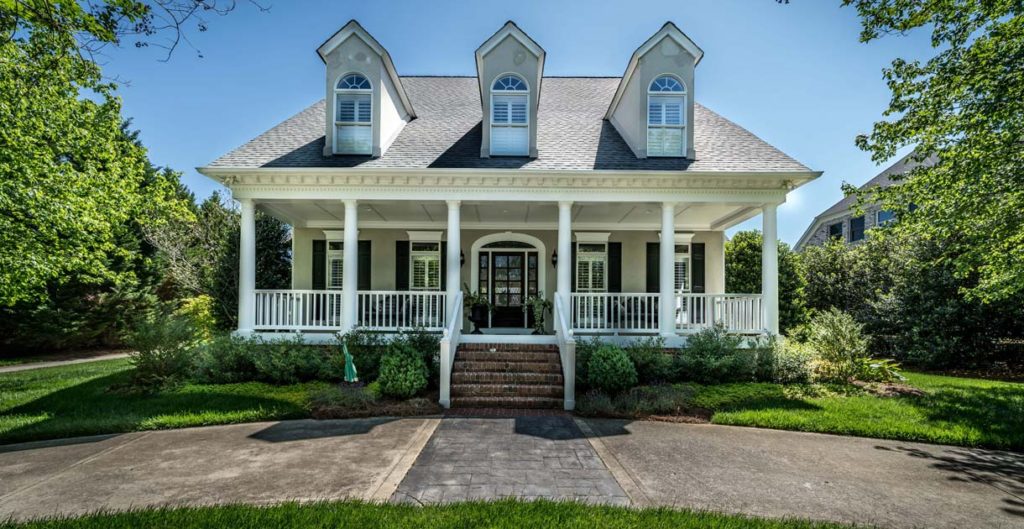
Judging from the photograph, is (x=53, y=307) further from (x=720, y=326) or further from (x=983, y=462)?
(x=983, y=462)

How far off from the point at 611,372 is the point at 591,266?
5239 millimetres

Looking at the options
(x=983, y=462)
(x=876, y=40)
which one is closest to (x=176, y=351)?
Answer: (x=983, y=462)

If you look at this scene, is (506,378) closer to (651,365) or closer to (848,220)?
(651,365)

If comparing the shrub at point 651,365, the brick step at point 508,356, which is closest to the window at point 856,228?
the shrub at point 651,365

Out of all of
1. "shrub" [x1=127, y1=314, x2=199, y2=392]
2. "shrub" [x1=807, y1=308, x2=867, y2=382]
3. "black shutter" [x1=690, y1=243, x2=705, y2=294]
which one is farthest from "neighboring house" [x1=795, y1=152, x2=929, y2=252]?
"shrub" [x1=127, y1=314, x2=199, y2=392]

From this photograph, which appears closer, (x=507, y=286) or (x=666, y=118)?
(x=666, y=118)

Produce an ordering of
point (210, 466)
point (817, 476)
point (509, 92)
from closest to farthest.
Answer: point (817, 476) < point (210, 466) < point (509, 92)

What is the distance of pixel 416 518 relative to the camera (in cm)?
358

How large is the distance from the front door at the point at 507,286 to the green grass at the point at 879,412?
5.74 m

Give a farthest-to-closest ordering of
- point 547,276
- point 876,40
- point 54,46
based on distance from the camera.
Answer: point 547,276
point 876,40
point 54,46

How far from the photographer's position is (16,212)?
361 inches

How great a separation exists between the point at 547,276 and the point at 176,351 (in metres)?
8.48

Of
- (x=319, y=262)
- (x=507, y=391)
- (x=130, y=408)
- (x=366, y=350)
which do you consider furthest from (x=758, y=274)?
(x=130, y=408)

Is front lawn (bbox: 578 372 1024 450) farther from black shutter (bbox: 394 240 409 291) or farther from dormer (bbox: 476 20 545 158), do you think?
black shutter (bbox: 394 240 409 291)
